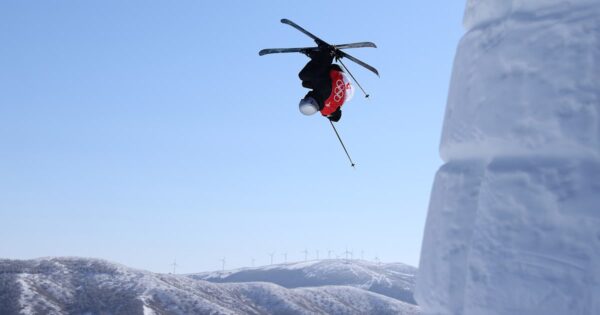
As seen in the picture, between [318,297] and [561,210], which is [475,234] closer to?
[561,210]

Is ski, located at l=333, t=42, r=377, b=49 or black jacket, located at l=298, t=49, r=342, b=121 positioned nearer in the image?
black jacket, located at l=298, t=49, r=342, b=121

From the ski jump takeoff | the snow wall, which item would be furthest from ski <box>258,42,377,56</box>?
the snow wall

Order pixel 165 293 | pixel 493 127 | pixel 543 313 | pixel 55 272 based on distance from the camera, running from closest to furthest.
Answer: pixel 543 313 → pixel 493 127 → pixel 165 293 → pixel 55 272

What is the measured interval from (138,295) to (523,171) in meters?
123

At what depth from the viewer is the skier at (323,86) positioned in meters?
10.7

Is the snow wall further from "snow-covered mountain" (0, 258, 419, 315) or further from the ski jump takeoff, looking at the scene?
"snow-covered mountain" (0, 258, 419, 315)

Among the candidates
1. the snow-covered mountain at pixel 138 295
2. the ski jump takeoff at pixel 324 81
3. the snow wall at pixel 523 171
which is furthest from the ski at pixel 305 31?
the snow-covered mountain at pixel 138 295

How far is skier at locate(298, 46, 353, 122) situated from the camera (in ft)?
35.2

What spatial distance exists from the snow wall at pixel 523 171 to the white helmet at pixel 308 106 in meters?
8.46

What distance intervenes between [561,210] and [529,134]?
25cm

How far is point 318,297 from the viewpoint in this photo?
478 ft

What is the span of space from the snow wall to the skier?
849cm

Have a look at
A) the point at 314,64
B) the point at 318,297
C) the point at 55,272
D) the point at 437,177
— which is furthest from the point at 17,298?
the point at 437,177

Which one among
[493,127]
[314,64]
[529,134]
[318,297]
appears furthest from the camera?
[318,297]
